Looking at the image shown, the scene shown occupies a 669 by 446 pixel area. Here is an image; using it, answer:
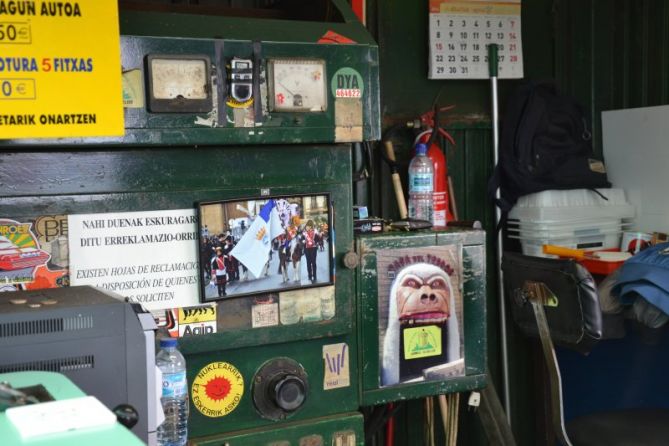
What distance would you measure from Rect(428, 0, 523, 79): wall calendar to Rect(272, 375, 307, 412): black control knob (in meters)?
1.68

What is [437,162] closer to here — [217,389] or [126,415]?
[217,389]

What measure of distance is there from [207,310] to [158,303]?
129 millimetres

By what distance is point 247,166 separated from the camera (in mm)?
2301

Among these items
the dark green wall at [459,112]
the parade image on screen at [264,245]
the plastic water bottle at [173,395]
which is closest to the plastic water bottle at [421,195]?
the dark green wall at [459,112]

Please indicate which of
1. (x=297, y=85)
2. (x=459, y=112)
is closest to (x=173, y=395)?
(x=297, y=85)

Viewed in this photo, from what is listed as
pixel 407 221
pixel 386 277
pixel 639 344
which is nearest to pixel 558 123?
pixel 639 344

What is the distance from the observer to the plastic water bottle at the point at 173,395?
201 centimetres

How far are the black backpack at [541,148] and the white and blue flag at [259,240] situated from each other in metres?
1.56

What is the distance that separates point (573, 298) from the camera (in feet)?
8.05

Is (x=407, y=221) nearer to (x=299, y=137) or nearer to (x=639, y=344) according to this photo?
(x=299, y=137)

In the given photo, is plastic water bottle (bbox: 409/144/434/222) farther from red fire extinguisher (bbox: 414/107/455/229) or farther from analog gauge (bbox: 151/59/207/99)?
analog gauge (bbox: 151/59/207/99)

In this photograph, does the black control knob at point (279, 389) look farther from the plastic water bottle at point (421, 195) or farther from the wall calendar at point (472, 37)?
the wall calendar at point (472, 37)

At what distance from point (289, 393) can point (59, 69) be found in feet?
3.39

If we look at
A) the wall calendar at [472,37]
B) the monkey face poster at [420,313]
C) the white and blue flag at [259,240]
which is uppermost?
the wall calendar at [472,37]
